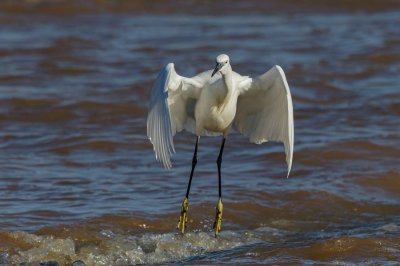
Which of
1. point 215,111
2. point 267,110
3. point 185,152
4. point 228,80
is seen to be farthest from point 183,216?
point 185,152

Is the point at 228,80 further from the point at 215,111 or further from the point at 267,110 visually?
the point at 267,110

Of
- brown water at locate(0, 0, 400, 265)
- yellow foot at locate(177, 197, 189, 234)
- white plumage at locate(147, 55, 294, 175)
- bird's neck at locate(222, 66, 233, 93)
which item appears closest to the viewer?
white plumage at locate(147, 55, 294, 175)

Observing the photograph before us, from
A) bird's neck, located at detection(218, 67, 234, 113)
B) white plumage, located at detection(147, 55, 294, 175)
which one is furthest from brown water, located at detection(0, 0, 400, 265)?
bird's neck, located at detection(218, 67, 234, 113)

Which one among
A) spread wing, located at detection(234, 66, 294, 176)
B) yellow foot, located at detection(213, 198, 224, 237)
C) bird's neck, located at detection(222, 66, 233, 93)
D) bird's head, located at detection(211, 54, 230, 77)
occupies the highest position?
bird's head, located at detection(211, 54, 230, 77)

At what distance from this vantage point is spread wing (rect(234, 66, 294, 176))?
8.77 meters

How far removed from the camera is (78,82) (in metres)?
16.3

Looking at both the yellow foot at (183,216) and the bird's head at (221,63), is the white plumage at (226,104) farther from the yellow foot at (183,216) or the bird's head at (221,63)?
the yellow foot at (183,216)

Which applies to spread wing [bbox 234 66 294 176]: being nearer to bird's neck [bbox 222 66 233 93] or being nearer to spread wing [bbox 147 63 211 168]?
bird's neck [bbox 222 66 233 93]

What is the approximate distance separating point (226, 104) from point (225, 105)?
0.01m

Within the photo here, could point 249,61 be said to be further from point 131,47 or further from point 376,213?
point 376,213

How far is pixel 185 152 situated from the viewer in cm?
1256

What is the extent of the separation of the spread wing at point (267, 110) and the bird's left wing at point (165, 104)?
54 centimetres

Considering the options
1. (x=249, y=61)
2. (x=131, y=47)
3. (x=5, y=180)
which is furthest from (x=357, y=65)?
(x=5, y=180)

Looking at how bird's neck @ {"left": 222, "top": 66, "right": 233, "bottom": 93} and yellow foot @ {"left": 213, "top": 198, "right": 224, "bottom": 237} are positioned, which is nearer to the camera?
bird's neck @ {"left": 222, "top": 66, "right": 233, "bottom": 93}
